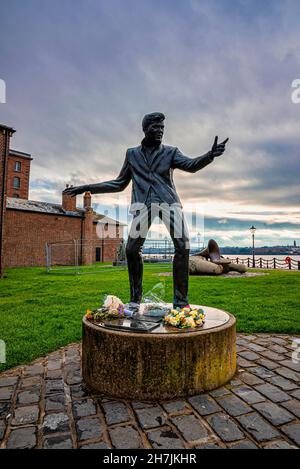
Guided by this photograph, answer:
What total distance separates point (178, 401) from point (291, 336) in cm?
308

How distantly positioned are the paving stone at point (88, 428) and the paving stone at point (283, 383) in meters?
1.94

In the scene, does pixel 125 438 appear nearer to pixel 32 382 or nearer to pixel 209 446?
pixel 209 446

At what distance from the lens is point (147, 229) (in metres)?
4.11

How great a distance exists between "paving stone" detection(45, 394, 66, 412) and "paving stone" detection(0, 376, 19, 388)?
64cm

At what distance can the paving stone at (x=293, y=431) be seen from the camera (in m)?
2.29

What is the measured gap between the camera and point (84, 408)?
2.81 meters

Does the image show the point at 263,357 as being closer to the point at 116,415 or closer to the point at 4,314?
the point at 116,415

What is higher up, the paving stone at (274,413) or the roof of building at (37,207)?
the roof of building at (37,207)

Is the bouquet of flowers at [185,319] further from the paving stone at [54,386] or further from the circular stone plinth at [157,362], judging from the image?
the paving stone at [54,386]

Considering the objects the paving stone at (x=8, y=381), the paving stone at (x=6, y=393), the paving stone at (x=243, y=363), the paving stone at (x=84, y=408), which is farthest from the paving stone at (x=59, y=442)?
the paving stone at (x=243, y=363)

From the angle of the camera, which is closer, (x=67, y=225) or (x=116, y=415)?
(x=116, y=415)

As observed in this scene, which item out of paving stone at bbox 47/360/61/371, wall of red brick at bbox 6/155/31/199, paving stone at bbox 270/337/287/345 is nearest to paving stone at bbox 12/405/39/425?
paving stone at bbox 47/360/61/371

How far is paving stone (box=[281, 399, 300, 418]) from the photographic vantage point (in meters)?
2.69

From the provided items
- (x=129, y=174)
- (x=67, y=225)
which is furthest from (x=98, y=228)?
(x=129, y=174)
